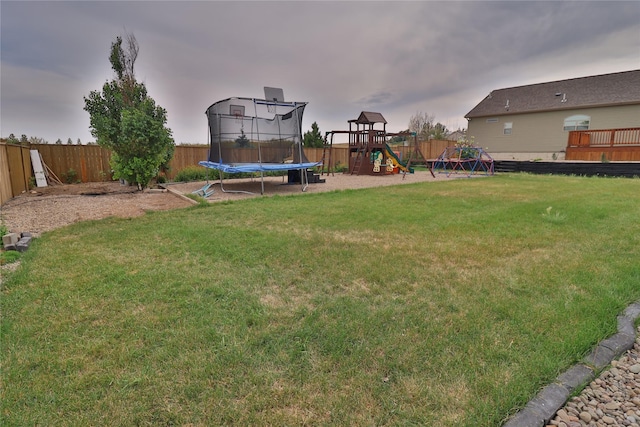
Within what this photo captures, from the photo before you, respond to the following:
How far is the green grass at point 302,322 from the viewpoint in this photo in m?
1.44

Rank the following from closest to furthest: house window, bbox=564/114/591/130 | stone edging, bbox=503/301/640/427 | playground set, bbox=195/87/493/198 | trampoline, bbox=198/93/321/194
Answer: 1. stone edging, bbox=503/301/640/427
2. playground set, bbox=195/87/493/198
3. trampoline, bbox=198/93/321/194
4. house window, bbox=564/114/591/130

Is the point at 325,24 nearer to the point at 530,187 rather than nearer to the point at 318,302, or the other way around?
the point at 530,187

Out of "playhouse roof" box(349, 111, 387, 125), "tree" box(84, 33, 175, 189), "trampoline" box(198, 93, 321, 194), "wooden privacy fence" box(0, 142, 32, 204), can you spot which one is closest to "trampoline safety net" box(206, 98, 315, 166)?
"trampoline" box(198, 93, 321, 194)

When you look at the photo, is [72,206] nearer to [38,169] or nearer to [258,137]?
[258,137]

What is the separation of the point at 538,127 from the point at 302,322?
22.6 m

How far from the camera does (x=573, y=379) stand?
160 cm

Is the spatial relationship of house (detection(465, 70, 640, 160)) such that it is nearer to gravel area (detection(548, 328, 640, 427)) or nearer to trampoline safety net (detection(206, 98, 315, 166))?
trampoline safety net (detection(206, 98, 315, 166))

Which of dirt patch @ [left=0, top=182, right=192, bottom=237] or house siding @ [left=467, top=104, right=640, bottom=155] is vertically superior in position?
house siding @ [left=467, top=104, right=640, bottom=155]

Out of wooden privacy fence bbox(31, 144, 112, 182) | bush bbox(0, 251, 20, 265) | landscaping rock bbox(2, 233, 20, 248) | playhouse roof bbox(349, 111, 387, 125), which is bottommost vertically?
bush bbox(0, 251, 20, 265)

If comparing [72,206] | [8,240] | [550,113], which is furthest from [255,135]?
[550,113]

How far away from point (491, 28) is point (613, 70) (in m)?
15.6

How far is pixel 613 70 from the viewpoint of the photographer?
1908 centimetres

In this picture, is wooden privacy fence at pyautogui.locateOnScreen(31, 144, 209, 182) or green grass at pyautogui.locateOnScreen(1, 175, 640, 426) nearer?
green grass at pyautogui.locateOnScreen(1, 175, 640, 426)

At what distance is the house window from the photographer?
1762 cm
